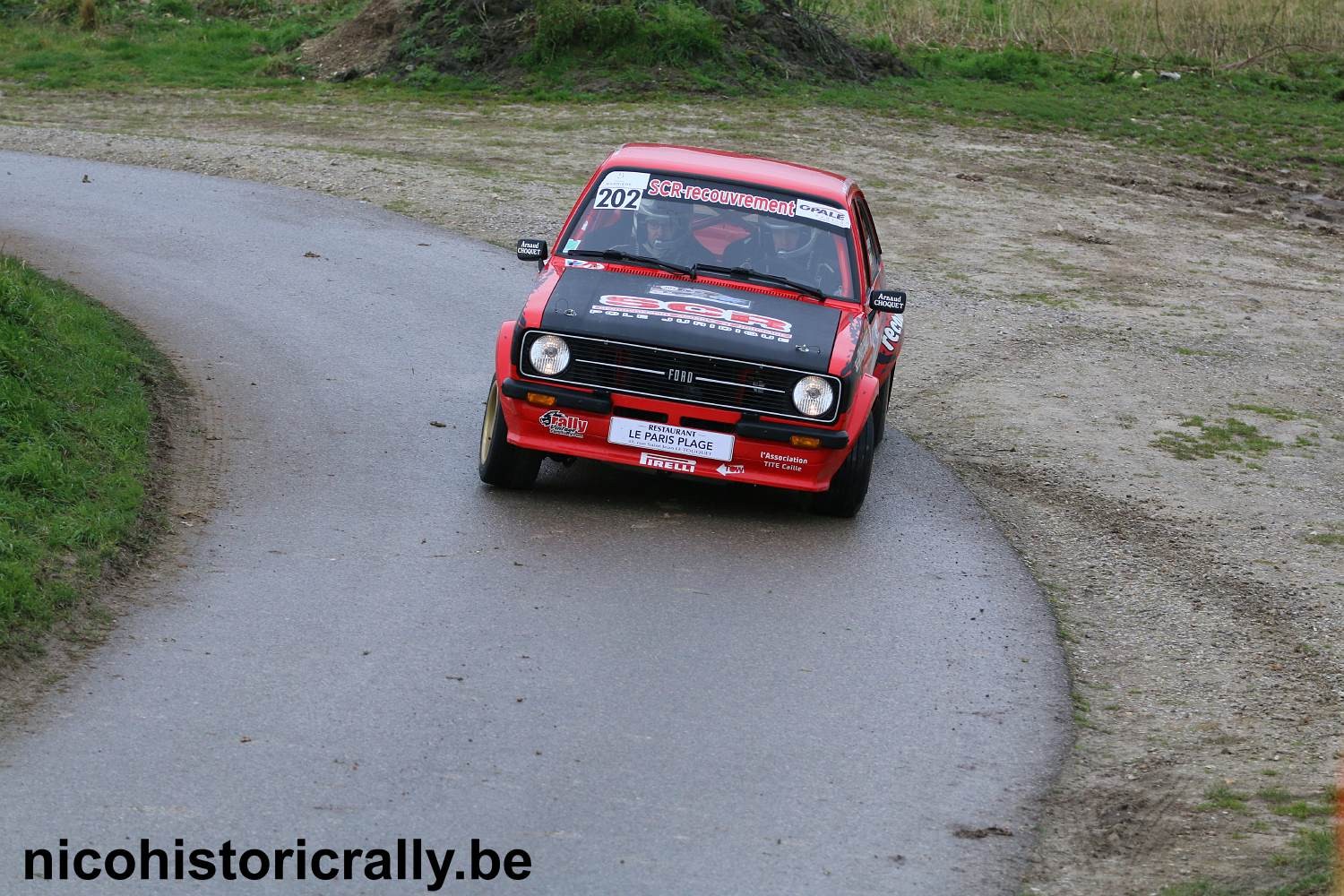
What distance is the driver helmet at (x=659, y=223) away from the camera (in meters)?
9.38

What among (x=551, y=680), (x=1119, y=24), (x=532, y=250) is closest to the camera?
(x=551, y=680)

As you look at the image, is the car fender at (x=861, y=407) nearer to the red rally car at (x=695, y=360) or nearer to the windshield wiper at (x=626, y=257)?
the red rally car at (x=695, y=360)

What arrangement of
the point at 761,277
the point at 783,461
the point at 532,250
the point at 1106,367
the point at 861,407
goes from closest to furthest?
the point at 783,461 → the point at 861,407 → the point at 761,277 → the point at 532,250 → the point at 1106,367

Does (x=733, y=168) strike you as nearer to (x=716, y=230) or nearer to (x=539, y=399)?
(x=716, y=230)

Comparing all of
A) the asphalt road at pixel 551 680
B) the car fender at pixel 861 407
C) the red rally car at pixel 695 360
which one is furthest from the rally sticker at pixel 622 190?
the car fender at pixel 861 407

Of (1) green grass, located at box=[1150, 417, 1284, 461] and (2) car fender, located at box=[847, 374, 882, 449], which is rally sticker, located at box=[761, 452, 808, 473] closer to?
(2) car fender, located at box=[847, 374, 882, 449]

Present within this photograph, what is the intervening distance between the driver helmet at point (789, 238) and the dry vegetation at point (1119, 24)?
86.5 feet

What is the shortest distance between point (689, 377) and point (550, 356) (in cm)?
72

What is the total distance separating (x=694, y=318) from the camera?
334 inches

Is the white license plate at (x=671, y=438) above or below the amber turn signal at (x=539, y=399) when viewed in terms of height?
below

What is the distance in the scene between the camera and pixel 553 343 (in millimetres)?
8430

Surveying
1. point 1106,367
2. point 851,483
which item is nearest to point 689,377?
point 851,483

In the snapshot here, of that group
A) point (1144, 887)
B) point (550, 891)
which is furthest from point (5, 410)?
point (1144, 887)

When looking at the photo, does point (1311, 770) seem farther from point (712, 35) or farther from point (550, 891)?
point (712, 35)
